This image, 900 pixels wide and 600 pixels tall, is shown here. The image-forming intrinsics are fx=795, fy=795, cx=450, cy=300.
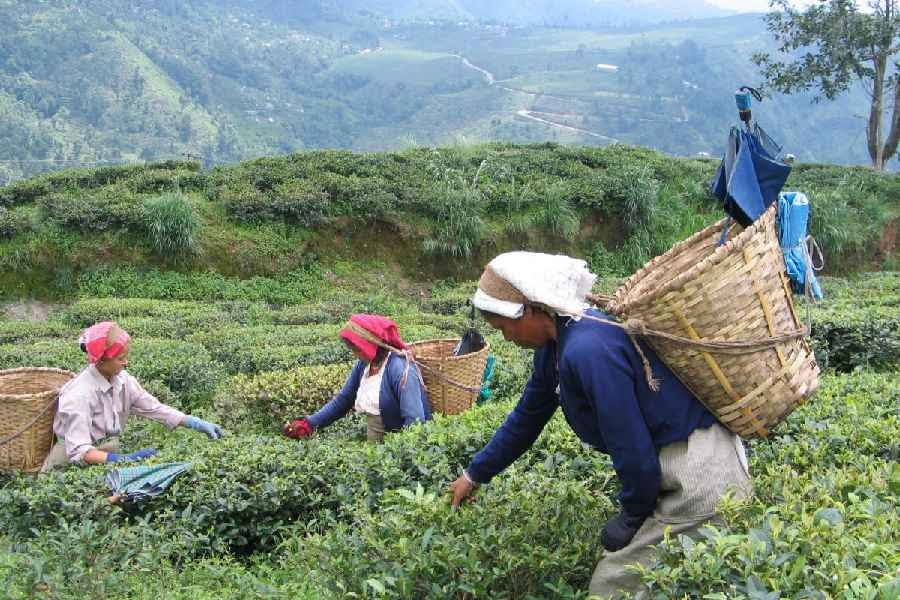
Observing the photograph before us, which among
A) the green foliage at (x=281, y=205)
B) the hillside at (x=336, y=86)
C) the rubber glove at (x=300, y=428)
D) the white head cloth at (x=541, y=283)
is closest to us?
the white head cloth at (x=541, y=283)

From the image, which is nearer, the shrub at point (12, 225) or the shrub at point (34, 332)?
the shrub at point (34, 332)

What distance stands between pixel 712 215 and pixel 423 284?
24.5 feet

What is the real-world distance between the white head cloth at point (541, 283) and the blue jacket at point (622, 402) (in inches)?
3.4

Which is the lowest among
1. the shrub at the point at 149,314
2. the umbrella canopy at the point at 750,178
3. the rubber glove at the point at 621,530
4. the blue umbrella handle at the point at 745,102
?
the shrub at the point at 149,314

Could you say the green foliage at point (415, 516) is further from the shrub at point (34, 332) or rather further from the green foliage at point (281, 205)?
the green foliage at point (281, 205)

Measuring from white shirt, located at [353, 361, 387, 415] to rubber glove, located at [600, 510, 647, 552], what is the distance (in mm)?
2718

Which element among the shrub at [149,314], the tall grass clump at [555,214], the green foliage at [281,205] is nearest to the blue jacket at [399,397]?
the shrub at [149,314]

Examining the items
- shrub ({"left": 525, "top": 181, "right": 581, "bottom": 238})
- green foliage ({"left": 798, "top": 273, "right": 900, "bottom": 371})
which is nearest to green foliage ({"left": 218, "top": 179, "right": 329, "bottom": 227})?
shrub ({"left": 525, "top": 181, "right": 581, "bottom": 238})

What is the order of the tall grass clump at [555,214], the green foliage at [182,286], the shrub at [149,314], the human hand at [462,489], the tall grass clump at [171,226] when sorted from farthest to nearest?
1. the tall grass clump at [555,214]
2. the tall grass clump at [171,226]
3. the green foliage at [182,286]
4. the shrub at [149,314]
5. the human hand at [462,489]

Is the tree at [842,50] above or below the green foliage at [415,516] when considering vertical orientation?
above

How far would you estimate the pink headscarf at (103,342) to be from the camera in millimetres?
4793

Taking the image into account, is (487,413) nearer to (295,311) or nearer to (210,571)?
(210,571)

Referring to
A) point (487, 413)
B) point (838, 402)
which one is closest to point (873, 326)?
point (838, 402)

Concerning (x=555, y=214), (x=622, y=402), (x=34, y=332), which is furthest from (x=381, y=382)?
(x=555, y=214)
